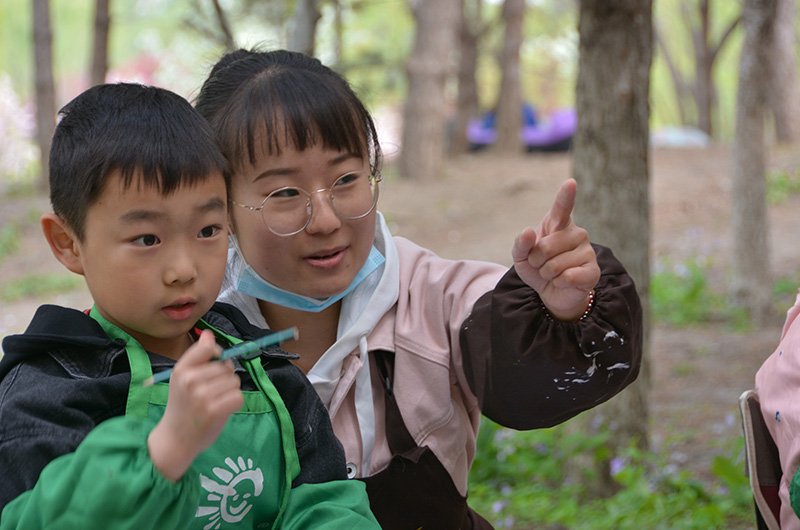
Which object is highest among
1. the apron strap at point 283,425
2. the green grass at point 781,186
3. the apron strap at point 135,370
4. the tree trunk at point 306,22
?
the tree trunk at point 306,22

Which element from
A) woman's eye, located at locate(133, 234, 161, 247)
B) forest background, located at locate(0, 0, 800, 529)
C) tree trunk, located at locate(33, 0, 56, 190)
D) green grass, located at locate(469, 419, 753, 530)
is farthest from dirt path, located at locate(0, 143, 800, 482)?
woman's eye, located at locate(133, 234, 161, 247)

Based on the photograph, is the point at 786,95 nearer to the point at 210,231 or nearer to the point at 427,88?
the point at 427,88

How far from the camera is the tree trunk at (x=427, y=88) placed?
10.6 m

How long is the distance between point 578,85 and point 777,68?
9789mm

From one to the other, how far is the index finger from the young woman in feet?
0.32

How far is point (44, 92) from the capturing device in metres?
9.85

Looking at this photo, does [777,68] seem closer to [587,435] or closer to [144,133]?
[587,435]

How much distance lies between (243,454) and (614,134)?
218cm

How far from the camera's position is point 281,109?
6.01ft

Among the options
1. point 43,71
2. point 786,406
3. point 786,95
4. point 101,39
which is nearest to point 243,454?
point 786,406

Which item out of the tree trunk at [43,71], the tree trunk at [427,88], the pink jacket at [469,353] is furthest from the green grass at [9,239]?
the pink jacket at [469,353]

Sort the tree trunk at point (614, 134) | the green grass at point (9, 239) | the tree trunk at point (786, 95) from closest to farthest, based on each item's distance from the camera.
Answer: the tree trunk at point (614, 134) < the green grass at point (9, 239) < the tree trunk at point (786, 95)

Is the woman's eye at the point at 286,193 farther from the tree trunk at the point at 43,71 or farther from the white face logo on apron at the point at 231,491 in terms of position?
the tree trunk at the point at 43,71

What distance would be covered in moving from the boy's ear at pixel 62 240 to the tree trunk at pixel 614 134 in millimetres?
2222
